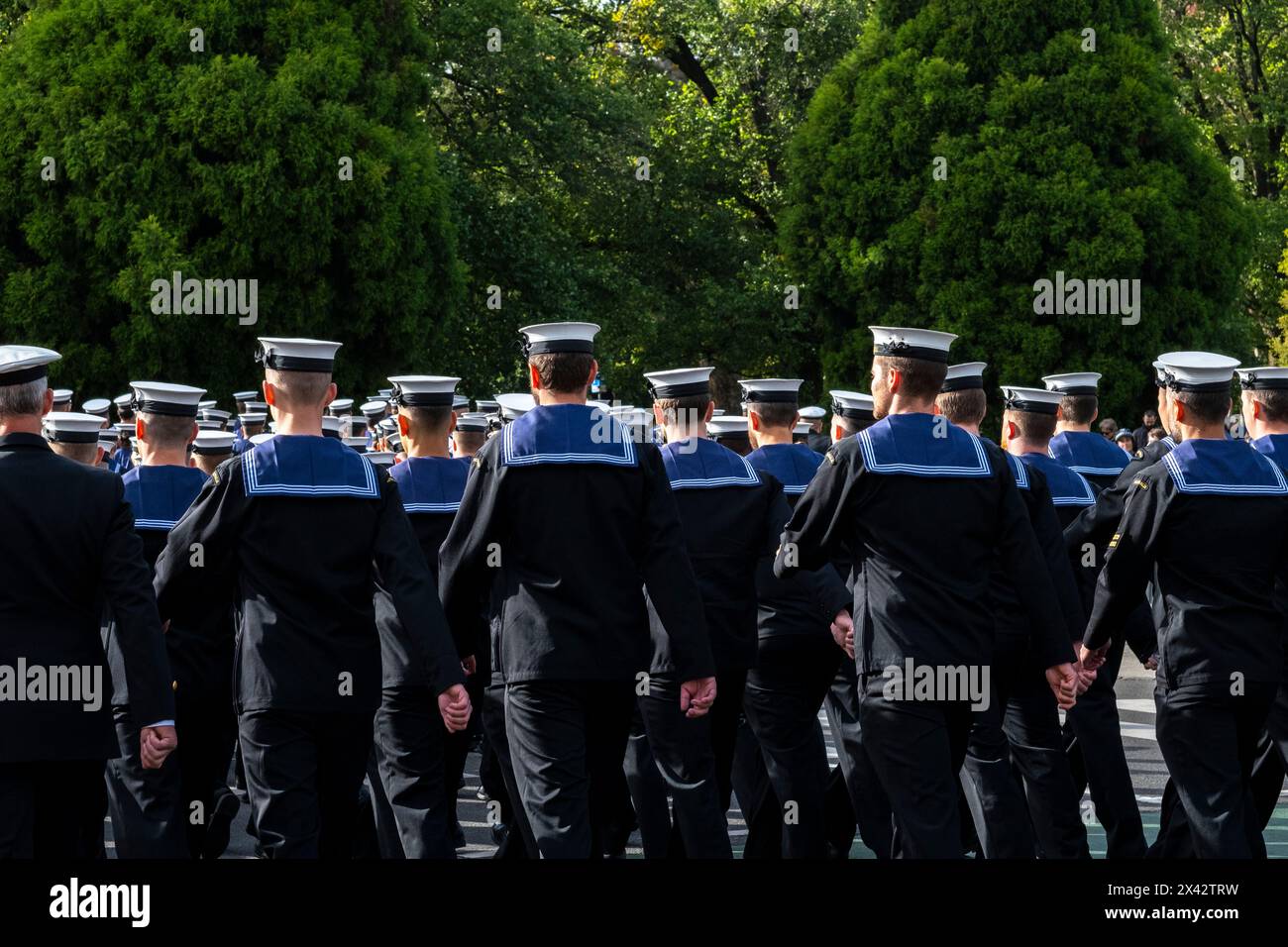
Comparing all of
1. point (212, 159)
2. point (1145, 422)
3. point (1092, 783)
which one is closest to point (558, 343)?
point (1092, 783)

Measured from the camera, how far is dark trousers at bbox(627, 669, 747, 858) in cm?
761

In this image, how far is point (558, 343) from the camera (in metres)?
6.64

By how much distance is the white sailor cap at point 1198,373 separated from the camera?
23.3 ft

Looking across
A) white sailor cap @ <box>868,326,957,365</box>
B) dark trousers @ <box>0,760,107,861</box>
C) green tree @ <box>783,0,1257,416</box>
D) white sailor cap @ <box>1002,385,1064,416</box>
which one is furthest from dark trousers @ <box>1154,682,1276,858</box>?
green tree @ <box>783,0,1257,416</box>

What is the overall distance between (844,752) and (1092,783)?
1.14 meters

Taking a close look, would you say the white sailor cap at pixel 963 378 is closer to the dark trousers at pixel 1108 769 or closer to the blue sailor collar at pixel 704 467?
the blue sailor collar at pixel 704 467

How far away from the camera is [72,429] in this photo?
31.0 ft

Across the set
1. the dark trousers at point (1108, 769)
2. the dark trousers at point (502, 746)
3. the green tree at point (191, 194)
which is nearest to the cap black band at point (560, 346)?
the dark trousers at point (502, 746)

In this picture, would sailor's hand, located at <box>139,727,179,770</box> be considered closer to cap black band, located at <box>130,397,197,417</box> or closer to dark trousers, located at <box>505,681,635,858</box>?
dark trousers, located at <box>505,681,635,858</box>

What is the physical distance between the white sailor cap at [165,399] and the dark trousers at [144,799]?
4.77 feet

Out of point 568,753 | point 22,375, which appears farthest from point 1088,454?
point 22,375

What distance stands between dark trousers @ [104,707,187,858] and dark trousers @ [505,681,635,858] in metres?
1.68

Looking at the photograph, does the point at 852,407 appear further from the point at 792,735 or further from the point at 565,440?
the point at 565,440
